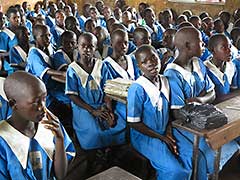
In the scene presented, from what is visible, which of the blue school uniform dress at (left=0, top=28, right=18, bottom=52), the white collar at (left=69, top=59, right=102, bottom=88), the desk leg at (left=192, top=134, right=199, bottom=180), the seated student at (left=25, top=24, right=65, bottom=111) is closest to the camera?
the desk leg at (left=192, top=134, right=199, bottom=180)

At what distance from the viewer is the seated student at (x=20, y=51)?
3.77 metres

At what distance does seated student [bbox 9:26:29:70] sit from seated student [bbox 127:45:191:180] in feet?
5.90

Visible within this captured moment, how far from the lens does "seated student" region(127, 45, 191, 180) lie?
2246 millimetres

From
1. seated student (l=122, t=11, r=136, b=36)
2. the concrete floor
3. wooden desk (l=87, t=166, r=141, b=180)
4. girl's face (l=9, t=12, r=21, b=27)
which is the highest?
girl's face (l=9, t=12, r=21, b=27)

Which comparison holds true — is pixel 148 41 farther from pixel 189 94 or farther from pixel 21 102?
pixel 21 102

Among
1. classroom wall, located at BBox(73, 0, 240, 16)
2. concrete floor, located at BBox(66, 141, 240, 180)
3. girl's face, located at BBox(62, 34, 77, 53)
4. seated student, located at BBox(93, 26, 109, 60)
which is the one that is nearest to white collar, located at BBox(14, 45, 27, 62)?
girl's face, located at BBox(62, 34, 77, 53)

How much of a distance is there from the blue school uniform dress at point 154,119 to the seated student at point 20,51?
1.81 metres

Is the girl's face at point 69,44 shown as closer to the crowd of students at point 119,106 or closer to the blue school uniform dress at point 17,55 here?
the crowd of students at point 119,106

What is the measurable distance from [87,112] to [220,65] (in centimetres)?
111

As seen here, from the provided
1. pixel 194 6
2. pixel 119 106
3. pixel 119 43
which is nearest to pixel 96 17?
pixel 194 6

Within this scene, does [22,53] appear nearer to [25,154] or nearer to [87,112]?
[87,112]

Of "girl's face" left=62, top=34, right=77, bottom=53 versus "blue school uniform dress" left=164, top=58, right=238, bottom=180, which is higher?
"girl's face" left=62, top=34, right=77, bottom=53

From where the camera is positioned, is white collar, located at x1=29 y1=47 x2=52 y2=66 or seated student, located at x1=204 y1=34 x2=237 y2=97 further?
white collar, located at x1=29 y1=47 x2=52 y2=66

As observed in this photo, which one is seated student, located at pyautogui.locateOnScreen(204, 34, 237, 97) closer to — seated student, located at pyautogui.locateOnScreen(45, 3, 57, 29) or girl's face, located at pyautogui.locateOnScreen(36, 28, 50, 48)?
girl's face, located at pyautogui.locateOnScreen(36, 28, 50, 48)
